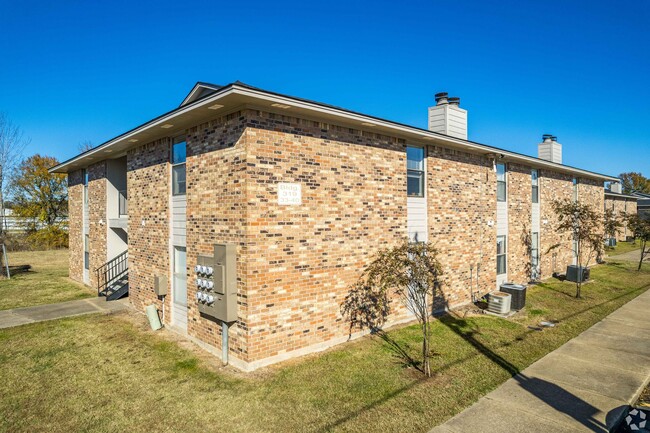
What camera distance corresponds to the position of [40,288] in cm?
1505

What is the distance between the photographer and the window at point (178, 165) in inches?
364

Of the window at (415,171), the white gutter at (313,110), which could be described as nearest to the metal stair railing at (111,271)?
the white gutter at (313,110)

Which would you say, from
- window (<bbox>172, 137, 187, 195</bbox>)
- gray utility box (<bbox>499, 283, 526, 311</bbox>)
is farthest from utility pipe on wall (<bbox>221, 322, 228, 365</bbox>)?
gray utility box (<bbox>499, 283, 526, 311</bbox>)

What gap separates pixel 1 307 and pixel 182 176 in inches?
326

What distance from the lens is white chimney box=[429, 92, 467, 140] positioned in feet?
40.4

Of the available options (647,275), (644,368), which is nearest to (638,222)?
(647,275)

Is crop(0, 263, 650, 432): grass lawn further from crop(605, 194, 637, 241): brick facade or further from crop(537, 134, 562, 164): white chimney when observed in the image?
crop(605, 194, 637, 241): brick facade

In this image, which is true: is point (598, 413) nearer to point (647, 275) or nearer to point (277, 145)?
point (277, 145)

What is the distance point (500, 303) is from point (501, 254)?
149 inches

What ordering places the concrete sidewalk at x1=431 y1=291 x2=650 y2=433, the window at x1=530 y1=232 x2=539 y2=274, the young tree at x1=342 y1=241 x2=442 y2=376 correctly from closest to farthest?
the concrete sidewalk at x1=431 y1=291 x2=650 y2=433, the young tree at x1=342 y1=241 x2=442 y2=376, the window at x1=530 y1=232 x2=539 y2=274

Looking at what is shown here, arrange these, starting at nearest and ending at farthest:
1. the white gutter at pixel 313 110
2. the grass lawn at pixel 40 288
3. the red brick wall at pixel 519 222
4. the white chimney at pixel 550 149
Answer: the white gutter at pixel 313 110, the grass lawn at pixel 40 288, the red brick wall at pixel 519 222, the white chimney at pixel 550 149

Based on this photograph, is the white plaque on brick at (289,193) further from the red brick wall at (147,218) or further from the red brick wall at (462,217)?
the red brick wall at (147,218)

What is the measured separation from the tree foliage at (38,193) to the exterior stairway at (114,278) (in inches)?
924

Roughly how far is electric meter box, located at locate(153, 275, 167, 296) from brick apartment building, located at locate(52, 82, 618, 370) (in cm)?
21
